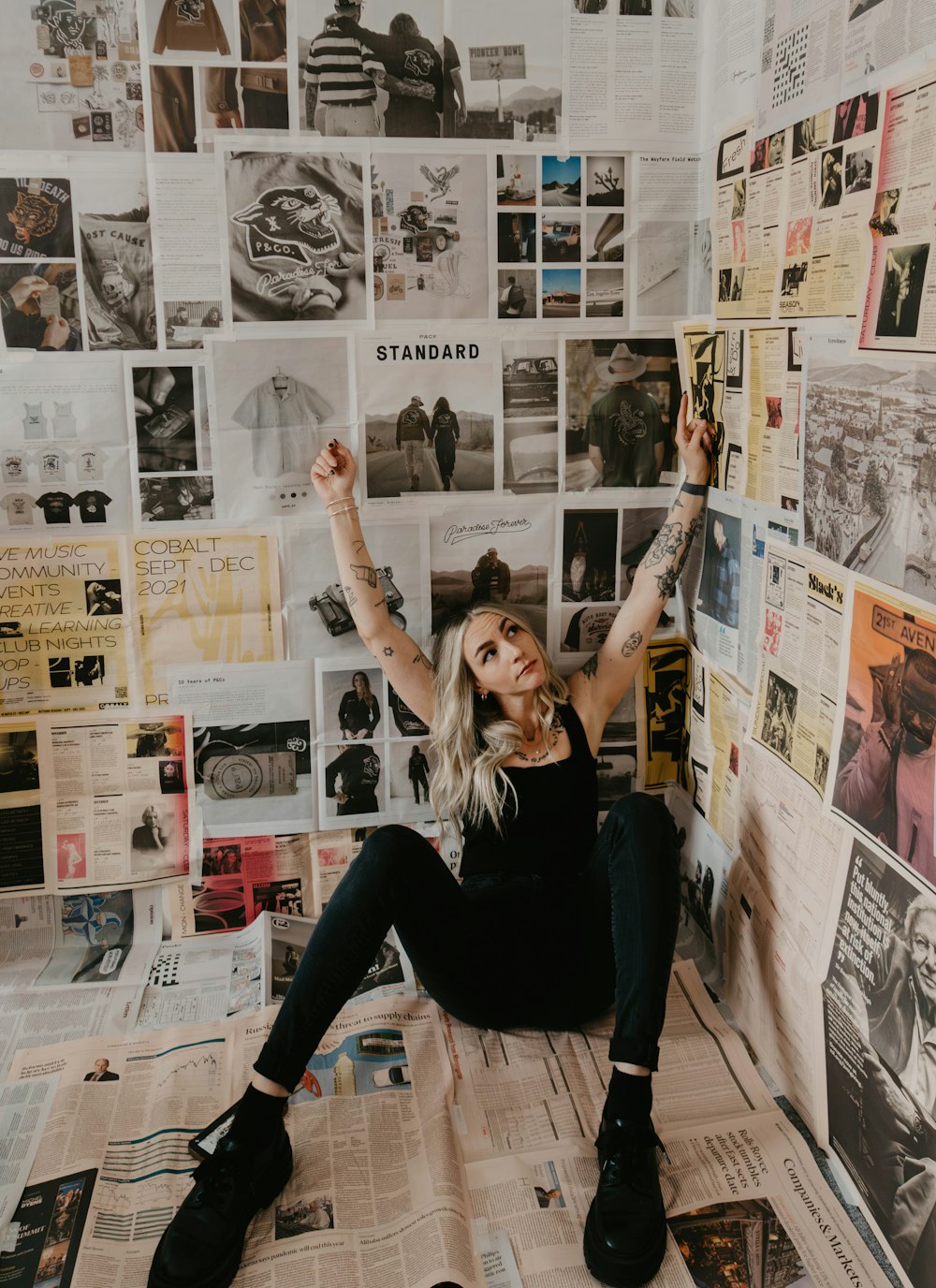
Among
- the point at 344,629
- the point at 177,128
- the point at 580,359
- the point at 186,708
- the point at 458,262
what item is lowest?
the point at 186,708

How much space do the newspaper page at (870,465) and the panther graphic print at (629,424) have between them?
45cm

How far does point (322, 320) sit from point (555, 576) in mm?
574

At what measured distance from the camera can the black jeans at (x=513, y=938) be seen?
1344 millimetres

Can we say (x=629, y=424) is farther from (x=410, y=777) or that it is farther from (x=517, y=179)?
(x=410, y=777)

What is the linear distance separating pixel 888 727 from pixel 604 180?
0.99 meters

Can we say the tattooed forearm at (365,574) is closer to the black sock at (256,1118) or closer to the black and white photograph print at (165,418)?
the black and white photograph print at (165,418)

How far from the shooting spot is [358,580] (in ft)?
5.23

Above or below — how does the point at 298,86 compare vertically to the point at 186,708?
above

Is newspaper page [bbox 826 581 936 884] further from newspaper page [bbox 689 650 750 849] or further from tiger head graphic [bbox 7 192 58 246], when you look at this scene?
tiger head graphic [bbox 7 192 58 246]

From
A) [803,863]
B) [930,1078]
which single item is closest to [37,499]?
[803,863]

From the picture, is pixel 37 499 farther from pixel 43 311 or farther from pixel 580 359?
pixel 580 359

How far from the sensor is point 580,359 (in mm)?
1666

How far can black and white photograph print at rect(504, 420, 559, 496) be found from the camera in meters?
1.68

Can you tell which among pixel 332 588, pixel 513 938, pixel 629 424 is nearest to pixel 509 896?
pixel 513 938
